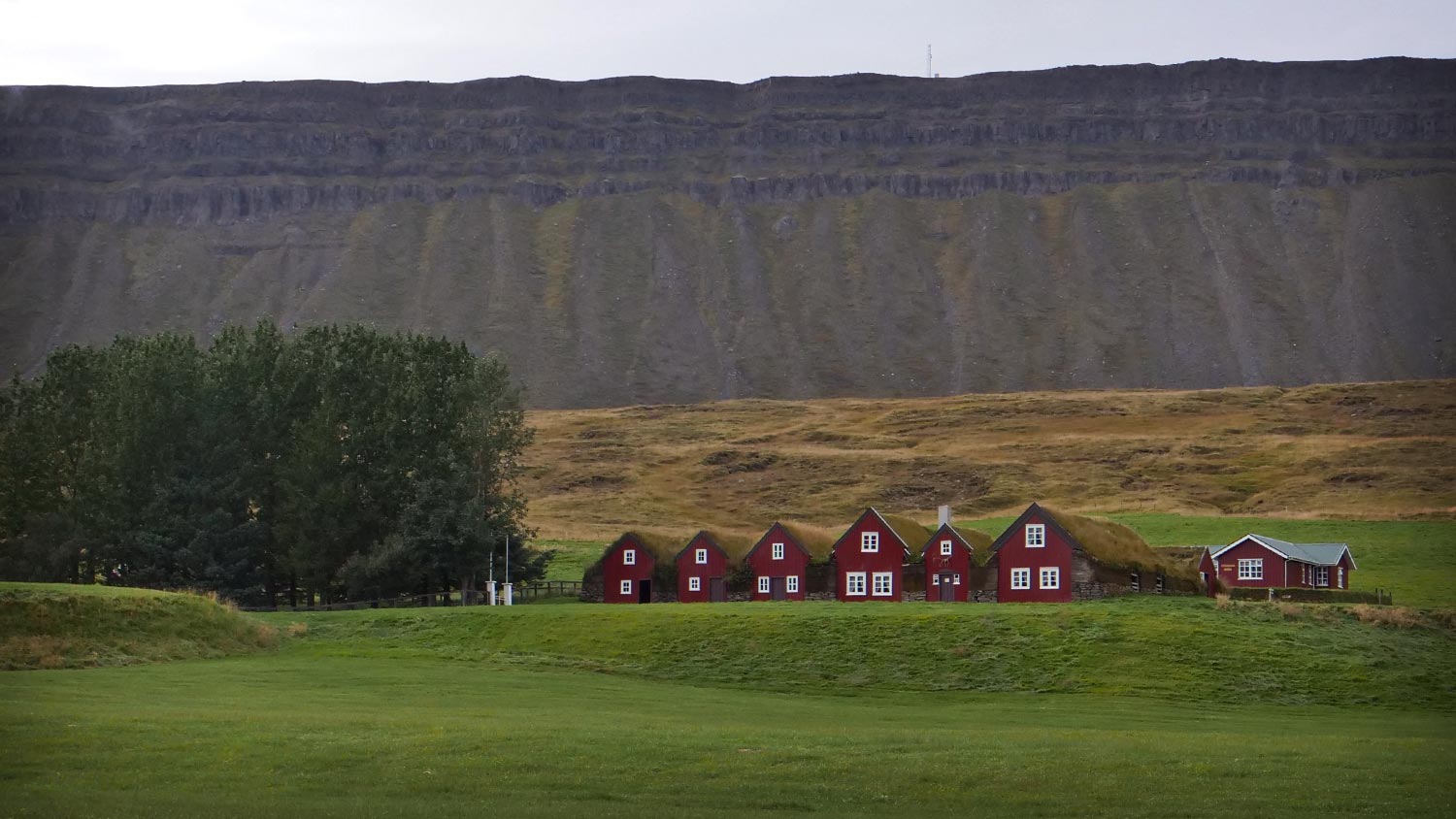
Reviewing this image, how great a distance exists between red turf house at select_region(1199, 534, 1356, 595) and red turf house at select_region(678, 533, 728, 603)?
23268mm

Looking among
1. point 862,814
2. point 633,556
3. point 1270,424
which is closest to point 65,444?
point 633,556

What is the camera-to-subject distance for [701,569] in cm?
8769

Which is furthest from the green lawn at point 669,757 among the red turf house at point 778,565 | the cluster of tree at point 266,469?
the cluster of tree at point 266,469

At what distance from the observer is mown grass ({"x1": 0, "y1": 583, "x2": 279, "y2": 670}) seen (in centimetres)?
5769

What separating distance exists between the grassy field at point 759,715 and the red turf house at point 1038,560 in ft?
15.4

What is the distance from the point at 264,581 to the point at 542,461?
98708mm

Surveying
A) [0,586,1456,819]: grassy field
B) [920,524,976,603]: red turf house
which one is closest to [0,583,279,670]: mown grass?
Answer: [0,586,1456,819]: grassy field

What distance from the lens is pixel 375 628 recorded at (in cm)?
7044

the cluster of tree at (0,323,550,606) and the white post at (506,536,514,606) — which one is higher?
the cluster of tree at (0,323,550,606)

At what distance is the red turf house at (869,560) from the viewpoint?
83000mm

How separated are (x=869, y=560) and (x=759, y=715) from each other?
35833 mm

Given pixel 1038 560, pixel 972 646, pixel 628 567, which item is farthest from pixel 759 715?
pixel 628 567

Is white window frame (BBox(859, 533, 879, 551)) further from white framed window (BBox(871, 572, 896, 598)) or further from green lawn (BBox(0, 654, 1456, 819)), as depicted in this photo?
green lawn (BBox(0, 654, 1456, 819))

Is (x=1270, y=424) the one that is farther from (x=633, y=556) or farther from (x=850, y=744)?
(x=850, y=744)
